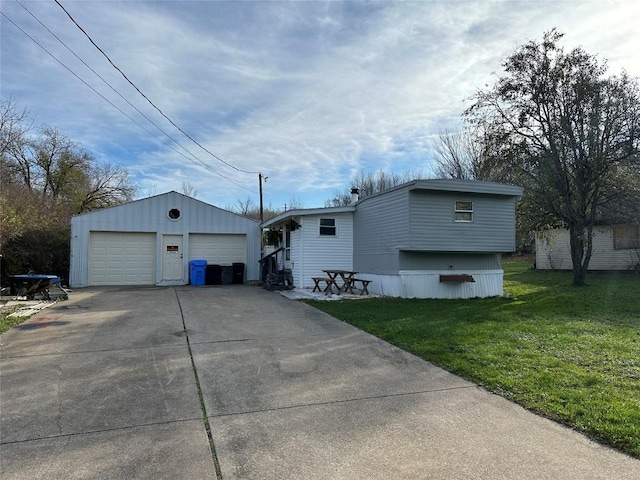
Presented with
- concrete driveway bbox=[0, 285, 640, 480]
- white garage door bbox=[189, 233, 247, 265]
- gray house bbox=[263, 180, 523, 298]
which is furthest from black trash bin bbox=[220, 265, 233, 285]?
concrete driveway bbox=[0, 285, 640, 480]

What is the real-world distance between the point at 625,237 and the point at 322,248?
16.7 meters

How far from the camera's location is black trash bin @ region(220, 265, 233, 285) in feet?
54.2

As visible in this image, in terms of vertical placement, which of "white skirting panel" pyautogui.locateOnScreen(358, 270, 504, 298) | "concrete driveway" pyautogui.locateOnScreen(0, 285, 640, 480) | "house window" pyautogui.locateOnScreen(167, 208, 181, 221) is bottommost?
"concrete driveway" pyautogui.locateOnScreen(0, 285, 640, 480)

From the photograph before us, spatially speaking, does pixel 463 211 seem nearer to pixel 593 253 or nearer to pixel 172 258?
pixel 172 258

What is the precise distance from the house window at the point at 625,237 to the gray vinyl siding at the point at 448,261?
446 inches

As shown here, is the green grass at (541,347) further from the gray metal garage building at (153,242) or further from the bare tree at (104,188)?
the bare tree at (104,188)

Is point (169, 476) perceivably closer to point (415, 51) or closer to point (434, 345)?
point (434, 345)

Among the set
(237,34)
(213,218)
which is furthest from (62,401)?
(213,218)

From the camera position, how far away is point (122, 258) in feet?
52.6

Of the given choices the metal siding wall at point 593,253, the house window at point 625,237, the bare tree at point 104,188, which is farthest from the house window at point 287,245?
the bare tree at point 104,188

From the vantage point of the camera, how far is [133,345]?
19.9 ft

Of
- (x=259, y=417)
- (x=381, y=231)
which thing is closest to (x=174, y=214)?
(x=381, y=231)

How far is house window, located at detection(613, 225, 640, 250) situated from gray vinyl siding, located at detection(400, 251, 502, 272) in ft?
37.2

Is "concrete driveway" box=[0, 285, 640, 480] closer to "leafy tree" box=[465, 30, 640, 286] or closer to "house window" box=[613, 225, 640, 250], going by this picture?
"leafy tree" box=[465, 30, 640, 286]
